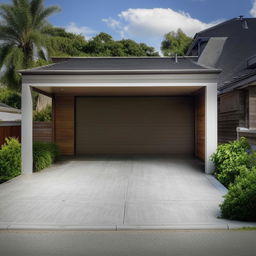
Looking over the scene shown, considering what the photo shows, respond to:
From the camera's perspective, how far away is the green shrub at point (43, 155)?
1030 cm

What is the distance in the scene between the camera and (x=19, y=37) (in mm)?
22828

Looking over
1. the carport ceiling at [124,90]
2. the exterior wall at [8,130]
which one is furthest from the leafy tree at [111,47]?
the exterior wall at [8,130]

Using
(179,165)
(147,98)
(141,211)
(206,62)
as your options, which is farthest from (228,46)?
(141,211)

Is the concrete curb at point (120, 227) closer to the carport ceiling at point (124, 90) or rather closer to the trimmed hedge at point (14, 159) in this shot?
the trimmed hedge at point (14, 159)

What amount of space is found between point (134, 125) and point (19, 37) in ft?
42.0

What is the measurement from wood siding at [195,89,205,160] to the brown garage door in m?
0.45

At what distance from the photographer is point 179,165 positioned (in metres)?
11.3

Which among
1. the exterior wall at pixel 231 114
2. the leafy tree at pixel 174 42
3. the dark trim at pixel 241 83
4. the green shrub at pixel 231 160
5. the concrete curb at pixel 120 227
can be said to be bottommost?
the concrete curb at pixel 120 227

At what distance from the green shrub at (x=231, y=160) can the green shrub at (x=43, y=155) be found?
17.4ft

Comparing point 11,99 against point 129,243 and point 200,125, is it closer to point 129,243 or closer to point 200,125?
point 200,125

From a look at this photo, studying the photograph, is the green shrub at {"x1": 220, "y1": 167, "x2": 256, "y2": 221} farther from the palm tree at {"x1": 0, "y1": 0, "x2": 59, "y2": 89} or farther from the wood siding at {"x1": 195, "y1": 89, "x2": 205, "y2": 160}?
the palm tree at {"x1": 0, "y1": 0, "x2": 59, "y2": 89}

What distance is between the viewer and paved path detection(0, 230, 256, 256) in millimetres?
4031

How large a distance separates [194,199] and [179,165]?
4607mm

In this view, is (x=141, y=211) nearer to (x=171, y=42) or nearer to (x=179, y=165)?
(x=179, y=165)
